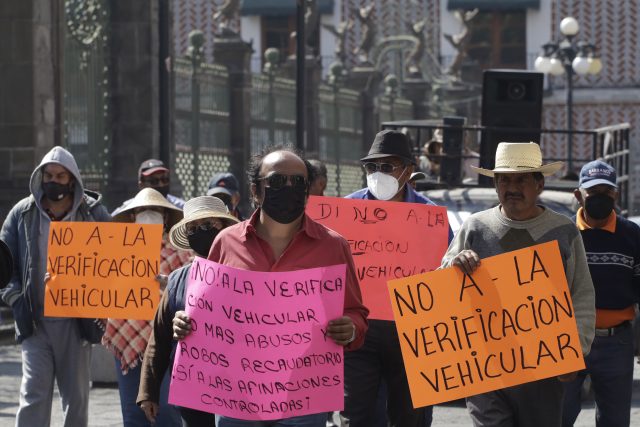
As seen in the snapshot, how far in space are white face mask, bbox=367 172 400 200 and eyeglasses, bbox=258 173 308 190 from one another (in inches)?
105

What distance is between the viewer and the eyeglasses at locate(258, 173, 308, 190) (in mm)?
6527

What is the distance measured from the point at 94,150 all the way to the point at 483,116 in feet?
19.0

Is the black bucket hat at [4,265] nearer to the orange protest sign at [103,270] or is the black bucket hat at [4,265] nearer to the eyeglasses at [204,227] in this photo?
the eyeglasses at [204,227]

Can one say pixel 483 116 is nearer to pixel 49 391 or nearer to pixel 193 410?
pixel 49 391

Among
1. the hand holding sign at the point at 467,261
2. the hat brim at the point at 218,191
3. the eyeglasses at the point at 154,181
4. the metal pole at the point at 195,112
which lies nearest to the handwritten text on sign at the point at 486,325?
the hand holding sign at the point at 467,261

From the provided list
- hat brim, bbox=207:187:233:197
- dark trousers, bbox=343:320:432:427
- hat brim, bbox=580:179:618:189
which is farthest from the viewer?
hat brim, bbox=207:187:233:197

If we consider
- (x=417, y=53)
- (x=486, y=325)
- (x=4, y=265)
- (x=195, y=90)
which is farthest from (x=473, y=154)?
(x=417, y=53)

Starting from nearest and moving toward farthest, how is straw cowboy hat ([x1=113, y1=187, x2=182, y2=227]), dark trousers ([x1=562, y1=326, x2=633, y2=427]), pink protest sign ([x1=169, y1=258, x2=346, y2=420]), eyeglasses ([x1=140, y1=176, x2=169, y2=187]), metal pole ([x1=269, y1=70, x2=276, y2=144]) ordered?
pink protest sign ([x1=169, y1=258, x2=346, y2=420]), dark trousers ([x1=562, y1=326, x2=633, y2=427]), straw cowboy hat ([x1=113, y1=187, x2=182, y2=227]), eyeglasses ([x1=140, y1=176, x2=169, y2=187]), metal pole ([x1=269, y1=70, x2=276, y2=144])

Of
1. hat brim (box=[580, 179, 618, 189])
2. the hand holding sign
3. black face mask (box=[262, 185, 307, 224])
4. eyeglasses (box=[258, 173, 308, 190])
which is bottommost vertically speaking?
the hand holding sign

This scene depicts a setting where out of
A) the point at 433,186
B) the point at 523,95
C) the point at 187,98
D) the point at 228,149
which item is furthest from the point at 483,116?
the point at 228,149

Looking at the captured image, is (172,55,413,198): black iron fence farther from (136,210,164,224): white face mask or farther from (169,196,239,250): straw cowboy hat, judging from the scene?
(169,196,239,250): straw cowboy hat

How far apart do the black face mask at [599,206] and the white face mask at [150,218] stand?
2.37 meters

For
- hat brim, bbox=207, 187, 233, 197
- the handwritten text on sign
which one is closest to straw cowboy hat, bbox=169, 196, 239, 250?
the handwritten text on sign

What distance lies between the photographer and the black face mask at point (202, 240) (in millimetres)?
7574
